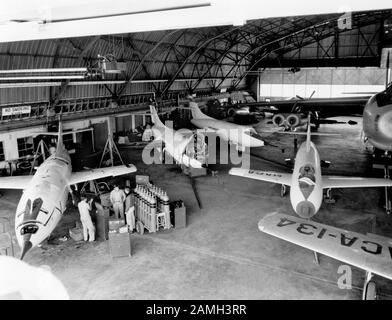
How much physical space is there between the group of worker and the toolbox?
48.8 inches

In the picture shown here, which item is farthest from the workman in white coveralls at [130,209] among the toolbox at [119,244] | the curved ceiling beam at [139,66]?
the curved ceiling beam at [139,66]

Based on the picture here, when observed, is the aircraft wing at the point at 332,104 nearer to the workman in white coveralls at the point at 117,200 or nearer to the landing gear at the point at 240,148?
the landing gear at the point at 240,148

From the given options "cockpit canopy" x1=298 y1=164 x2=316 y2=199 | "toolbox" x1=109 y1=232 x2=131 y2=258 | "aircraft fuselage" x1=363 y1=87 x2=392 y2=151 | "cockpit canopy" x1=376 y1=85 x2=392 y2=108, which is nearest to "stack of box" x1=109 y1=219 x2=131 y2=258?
"toolbox" x1=109 y1=232 x2=131 y2=258

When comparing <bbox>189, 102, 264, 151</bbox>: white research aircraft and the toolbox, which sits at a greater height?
<bbox>189, 102, 264, 151</bbox>: white research aircraft

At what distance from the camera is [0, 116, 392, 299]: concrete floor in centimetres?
760

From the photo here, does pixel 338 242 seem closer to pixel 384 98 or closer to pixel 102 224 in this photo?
pixel 384 98

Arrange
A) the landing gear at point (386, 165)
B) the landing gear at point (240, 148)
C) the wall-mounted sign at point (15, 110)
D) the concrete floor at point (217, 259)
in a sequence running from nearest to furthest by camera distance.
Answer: the concrete floor at point (217, 259), the landing gear at point (386, 165), the wall-mounted sign at point (15, 110), the landing gear at point (240, 148)

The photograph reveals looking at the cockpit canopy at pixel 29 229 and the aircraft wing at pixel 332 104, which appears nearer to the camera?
the cockpit canopy at pixel 29 229

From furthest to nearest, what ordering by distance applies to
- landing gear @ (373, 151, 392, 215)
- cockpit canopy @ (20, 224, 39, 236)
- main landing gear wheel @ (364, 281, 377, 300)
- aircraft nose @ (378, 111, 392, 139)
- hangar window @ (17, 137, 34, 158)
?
hangar window @ (17, 137, 34, 158)
landing gear @ (373, 151, 392, 215)
cockpit canopy @ (20, 224, 39, 236)
aircraft nose @ (378, 111, 392, 139)
main landing gear wheel @ (364, 281, 377, 300)

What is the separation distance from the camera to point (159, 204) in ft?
36.1

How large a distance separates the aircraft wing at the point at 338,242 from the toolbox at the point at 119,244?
3.56m

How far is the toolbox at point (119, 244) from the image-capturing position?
356 inches

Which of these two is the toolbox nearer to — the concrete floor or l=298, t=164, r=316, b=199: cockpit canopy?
the concrete floor

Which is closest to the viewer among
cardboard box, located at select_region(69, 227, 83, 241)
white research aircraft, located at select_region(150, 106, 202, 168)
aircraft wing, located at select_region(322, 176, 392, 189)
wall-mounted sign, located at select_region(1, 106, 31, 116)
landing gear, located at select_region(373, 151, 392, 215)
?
cardboard box, located at select_region(69, 227, 83, 241)
